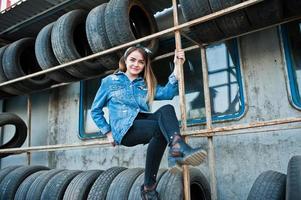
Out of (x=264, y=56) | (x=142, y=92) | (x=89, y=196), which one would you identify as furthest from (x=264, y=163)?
(x=89, y=196)

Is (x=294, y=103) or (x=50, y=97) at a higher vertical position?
(x=50, y=97)

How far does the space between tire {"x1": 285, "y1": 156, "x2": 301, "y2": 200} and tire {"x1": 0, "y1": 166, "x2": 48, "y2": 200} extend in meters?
2.76

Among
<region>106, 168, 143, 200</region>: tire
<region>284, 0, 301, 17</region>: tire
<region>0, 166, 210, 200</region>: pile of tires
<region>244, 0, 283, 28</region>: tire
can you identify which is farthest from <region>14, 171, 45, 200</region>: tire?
<region>284, 0, 301, 17</region>: tire

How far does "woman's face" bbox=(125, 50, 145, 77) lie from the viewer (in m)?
2.36

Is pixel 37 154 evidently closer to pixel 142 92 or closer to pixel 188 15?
pixel 142 92

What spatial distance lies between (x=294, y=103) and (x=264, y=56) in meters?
0.55

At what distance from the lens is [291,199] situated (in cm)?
182

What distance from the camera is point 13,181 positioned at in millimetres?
3410

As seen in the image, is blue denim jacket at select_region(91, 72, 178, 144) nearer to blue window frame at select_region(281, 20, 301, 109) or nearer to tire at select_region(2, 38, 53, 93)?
blue window frame at select_region(281, 20, 301, 109)

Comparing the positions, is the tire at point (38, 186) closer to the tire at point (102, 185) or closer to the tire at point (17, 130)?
the tire at point (102, 185)

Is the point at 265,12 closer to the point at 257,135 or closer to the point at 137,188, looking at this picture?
the point at 257,135

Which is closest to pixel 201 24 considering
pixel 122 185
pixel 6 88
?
pixel 122 185

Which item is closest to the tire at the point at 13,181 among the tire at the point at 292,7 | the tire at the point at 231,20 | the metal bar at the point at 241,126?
the metal bar at the point at 241,126

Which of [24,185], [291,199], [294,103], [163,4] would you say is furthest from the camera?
[163,4]
